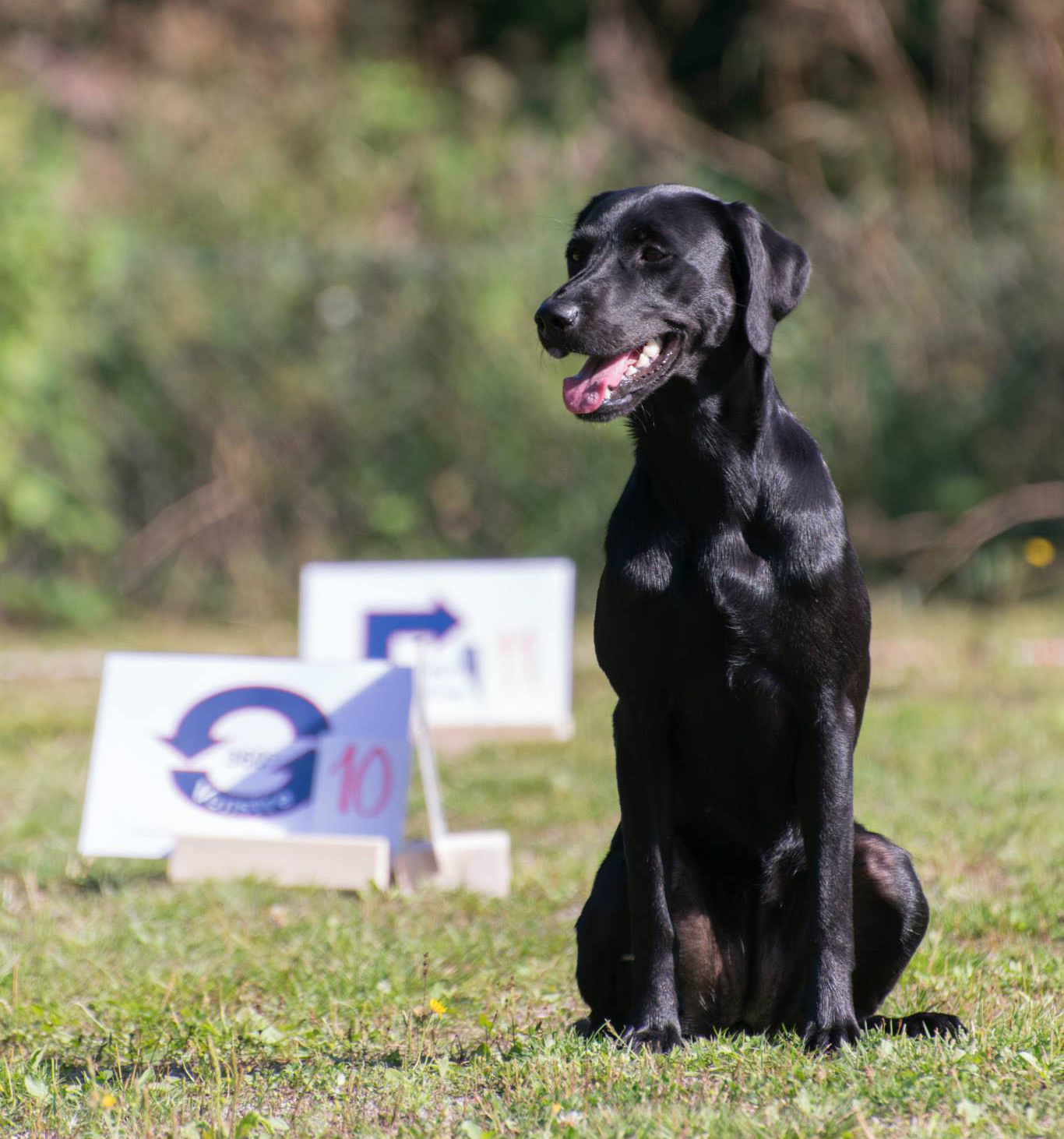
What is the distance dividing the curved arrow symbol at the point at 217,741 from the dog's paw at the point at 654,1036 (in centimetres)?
218

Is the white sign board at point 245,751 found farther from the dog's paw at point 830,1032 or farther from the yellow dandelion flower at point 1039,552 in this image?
the yellow dandelion flower at point 1039,552

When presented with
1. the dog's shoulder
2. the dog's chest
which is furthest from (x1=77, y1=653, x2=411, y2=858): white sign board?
the dog's shoulder

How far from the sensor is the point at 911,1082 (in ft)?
8.70

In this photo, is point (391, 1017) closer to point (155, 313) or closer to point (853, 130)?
point (155, 313)

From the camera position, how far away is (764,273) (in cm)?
302

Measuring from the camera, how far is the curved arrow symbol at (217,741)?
4961 mm

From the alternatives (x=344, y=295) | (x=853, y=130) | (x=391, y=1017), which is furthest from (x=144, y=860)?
(x=853, y=130)

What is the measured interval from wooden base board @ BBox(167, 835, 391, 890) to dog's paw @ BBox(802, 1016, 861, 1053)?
6.63 feet

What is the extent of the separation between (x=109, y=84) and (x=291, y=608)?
872 cm

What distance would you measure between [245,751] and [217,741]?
0.09m

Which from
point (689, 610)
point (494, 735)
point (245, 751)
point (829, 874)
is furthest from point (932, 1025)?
point (494, 735)

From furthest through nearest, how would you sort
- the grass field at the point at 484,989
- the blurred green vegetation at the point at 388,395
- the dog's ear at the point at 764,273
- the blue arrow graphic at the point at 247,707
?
the blurred green vegetation at the point at 388,395, the blue arrow graphic at the point at 247,707, the dog's ear at the point at 764,273, the grass field at the point at 484,989

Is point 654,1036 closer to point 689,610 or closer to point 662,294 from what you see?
point 689,610

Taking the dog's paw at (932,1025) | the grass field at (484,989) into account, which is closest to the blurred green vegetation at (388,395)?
the grass field at (484,989)
